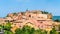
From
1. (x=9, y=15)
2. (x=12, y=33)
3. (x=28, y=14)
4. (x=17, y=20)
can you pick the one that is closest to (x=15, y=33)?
(x=12, y=33)

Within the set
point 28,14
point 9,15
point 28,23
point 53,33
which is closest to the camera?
point 53,33

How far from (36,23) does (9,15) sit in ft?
46.6

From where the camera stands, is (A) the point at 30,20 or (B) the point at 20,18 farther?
(B) the point at 20,18

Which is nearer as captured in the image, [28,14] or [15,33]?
[15,33]

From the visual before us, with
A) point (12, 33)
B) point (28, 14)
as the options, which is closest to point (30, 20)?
point (28, 14)

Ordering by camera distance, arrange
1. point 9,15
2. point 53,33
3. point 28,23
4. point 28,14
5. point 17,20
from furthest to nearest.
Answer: point 9,15 < point 28,14 < point 17,20 < point 28,23 < point 53,33

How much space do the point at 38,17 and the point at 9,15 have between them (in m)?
8.95

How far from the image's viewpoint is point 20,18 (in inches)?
2024

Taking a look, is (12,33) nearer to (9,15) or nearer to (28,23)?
(28,23)

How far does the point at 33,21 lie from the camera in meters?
47.1

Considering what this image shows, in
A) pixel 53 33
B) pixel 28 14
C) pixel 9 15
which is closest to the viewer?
pixel 53 33

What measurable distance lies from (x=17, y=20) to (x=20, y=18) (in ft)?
4.05

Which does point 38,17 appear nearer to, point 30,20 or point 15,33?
point 30,20

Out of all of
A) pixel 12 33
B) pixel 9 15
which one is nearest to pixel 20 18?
pixel 9 15
